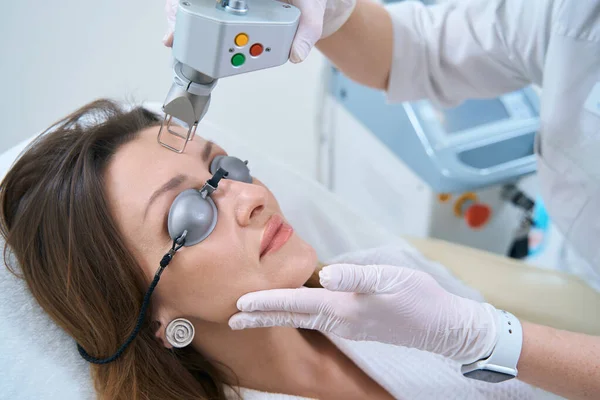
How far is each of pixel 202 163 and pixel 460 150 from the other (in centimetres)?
94

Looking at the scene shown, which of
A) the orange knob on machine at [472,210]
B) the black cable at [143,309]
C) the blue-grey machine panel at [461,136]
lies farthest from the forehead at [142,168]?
the orange knob on machine at [472,210]

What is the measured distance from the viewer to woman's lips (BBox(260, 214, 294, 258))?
1004mm

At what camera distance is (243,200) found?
1.01 metres

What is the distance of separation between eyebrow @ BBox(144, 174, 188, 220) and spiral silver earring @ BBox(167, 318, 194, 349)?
229 mm

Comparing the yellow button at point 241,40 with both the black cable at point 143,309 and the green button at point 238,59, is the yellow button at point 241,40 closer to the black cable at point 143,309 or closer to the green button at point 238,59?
the green button at point 238,59

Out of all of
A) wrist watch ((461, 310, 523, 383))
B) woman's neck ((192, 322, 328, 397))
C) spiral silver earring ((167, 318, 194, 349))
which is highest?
wrist watch ((461, 310, 523, 383))

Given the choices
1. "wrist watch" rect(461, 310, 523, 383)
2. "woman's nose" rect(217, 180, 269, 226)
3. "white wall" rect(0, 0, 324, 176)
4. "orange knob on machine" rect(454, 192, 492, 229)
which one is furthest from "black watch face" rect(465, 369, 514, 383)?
"white wall" rect(0, 0, 324, 176)

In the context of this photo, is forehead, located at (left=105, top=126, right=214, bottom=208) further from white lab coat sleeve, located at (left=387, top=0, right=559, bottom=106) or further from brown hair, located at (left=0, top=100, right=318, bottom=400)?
white lab coat sleeve, located at (left=387, top=0, right=559, bottom=106)

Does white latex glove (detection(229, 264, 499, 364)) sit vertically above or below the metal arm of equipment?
below

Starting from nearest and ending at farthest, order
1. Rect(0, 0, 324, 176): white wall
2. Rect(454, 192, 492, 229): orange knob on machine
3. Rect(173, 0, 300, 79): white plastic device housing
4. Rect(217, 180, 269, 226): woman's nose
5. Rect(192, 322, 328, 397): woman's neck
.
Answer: Rect(173, 0, 300, 79): white plastic device housing → Rect(217, 180, 269, 226): woman's nose → Rect(192, 322, 328, 397): woman's neck → Rect(0, 0, 324, 176): white wall → Rect(454, 192, 492, 229): orange knob on machine

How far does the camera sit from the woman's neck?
1100 mm

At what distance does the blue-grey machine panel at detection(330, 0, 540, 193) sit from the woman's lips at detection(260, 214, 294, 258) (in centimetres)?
75

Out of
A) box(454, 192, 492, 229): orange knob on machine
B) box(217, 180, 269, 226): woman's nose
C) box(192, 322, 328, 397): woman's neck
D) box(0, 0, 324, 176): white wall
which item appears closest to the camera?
box(217, 180, 269, 226): woman's nose

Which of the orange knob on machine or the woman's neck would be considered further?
the orange knob on machine
